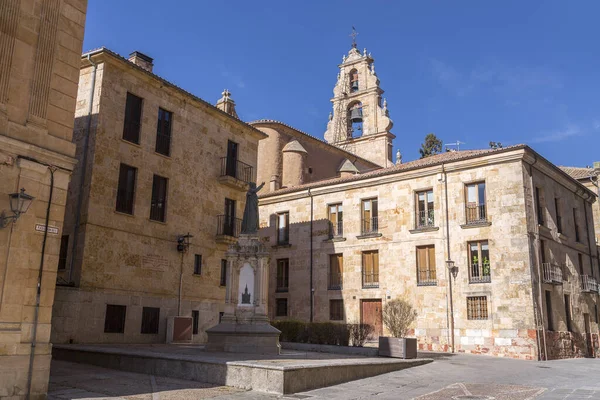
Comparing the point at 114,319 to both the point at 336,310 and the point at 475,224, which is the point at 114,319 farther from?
the point at 475,224

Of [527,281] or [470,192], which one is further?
[470,192]

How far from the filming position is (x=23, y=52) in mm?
10188

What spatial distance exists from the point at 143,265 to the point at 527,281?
52.7 feet

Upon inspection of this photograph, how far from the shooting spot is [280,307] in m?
31.1

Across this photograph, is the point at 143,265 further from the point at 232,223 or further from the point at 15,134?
the point at 15,134

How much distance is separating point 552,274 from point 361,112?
23737 millimetres

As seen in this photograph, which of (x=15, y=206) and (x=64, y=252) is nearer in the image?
(x=15, y=206)

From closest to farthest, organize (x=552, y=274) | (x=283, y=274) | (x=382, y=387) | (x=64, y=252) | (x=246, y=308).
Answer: (x=382, y=387), (x=246, y=308), (x=64, y=252), (x=552, y=274), (x=283, y=274)

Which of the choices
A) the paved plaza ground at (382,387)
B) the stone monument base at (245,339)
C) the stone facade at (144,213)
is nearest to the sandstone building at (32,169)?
the paved plaza ground at (382,387)

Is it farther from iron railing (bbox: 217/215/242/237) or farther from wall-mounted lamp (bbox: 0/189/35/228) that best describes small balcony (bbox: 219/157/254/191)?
wall-mounted lamp (bbox: 0/189/35/228)

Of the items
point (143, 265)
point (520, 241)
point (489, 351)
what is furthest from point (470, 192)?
point (143, 265)

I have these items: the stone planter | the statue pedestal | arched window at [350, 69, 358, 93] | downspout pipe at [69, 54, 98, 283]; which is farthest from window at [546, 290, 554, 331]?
arched window at [350, 69, 358, 93]

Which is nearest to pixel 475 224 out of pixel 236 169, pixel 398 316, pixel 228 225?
pixel 398 316

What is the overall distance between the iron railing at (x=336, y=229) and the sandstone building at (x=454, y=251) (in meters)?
0.06
